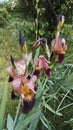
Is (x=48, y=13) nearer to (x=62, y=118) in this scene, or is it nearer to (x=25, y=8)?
(x=25, y=8)

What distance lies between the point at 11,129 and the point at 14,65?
18.5 inches

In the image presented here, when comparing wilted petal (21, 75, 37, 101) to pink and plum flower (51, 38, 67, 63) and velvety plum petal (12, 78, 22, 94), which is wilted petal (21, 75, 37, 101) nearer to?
velvety plum petal (12, 78, 22, 94)

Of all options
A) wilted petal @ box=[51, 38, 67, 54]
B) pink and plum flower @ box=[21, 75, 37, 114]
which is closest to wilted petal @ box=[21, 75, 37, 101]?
pink and plum flower @ box=[21, 75, 37, 114]

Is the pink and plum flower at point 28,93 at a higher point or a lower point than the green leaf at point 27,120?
higher

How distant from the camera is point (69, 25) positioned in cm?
453

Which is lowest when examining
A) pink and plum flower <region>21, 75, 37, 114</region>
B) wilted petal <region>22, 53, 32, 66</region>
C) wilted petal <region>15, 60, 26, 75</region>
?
pink and plum flower <region>21, 75, 37, 114</region>

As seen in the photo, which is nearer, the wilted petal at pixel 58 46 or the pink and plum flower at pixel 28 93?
the pink and plum flower at pixel 28 93

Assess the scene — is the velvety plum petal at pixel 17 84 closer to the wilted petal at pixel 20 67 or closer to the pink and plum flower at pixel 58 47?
the wilted petal at pixel 20 67

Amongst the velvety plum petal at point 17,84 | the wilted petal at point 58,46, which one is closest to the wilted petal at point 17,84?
the velvety plum petal at point 17,84

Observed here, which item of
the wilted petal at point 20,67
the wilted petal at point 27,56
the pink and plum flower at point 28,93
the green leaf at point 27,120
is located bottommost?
the green leaf at point 27,120

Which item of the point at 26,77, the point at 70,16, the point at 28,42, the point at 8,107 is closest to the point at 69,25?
the point at 70,16

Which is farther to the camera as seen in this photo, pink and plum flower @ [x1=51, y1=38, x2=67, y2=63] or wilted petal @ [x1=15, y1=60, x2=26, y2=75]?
pink and plum flower @ [x1=51, y1=38, x2=67, y2=63]

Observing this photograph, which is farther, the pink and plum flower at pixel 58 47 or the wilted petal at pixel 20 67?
the pink and plum flower at pixel 58 47

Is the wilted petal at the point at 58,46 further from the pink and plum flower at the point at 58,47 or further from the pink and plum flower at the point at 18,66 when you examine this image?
the pink and plum flower at the point at 18,66
